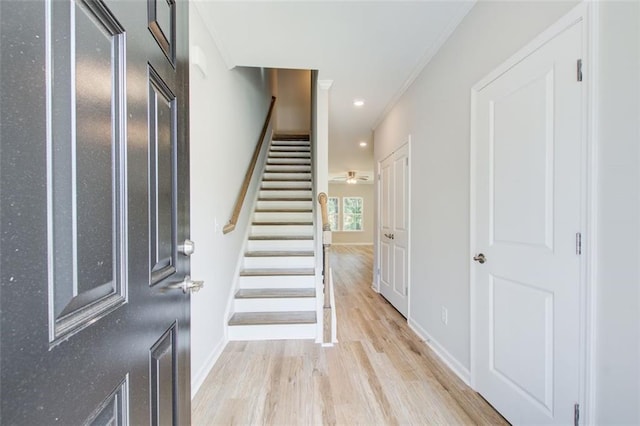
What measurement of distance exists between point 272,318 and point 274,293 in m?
0.27

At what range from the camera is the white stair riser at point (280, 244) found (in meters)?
3.42

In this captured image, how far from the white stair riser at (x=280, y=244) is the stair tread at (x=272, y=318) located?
0.87m

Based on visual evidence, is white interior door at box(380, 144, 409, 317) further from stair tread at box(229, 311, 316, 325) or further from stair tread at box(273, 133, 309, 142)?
stair tread at box(273, 133, 309, 142)

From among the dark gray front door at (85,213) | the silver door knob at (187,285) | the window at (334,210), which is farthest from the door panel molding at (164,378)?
the window at (334,210)

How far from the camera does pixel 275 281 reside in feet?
9.80

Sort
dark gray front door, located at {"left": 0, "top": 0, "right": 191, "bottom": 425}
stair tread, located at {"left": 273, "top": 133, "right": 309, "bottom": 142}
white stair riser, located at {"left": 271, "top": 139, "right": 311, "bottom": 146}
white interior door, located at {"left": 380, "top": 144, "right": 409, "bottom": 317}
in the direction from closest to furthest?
dark gray front door, located at {"left": 0, "top": 0, "right": 191, "bottom": 425}, white interior door, located at {"left": 380, "top": 144, "right": 409, "bottom": 317}, white stair riser, located at {"left": 271, "top": 139, "right": 311, "bottom": 146}, stair tread, located at {"left": 273, "top": 133, "right": 309, "bottom": 142}

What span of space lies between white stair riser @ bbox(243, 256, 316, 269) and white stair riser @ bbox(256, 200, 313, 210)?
109cm

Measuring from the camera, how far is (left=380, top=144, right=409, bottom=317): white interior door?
3098mm

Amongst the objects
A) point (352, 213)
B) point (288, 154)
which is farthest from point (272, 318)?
point (352, 213)

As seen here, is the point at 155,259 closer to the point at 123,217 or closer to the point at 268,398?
the point at 123,217

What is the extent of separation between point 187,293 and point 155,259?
0.95 feet

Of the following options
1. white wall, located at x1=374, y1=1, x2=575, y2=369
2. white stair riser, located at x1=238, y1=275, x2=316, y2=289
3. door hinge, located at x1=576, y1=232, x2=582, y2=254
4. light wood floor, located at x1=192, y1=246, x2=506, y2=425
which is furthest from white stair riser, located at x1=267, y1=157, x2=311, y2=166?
door hinge, located at x1=576, y1=232, x2=582, y2=254

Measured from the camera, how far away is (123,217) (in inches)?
22.4

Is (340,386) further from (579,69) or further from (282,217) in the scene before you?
(282,217)
